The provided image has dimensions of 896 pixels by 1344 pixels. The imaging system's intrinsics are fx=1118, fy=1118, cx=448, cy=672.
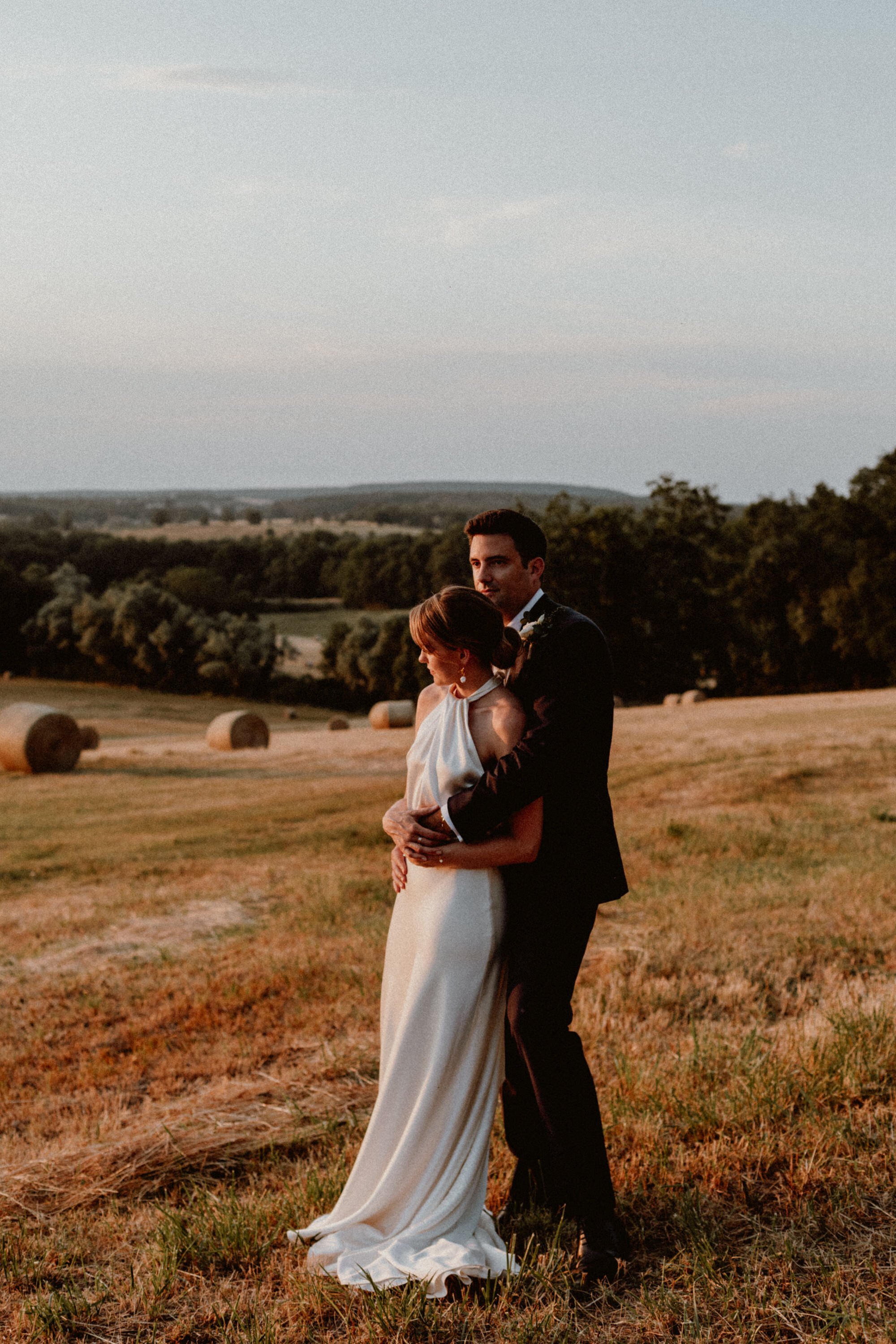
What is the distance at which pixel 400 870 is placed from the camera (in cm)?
379

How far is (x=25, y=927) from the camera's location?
988 cm

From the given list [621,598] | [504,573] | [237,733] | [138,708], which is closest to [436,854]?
[504,573]

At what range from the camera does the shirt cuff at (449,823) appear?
3.56 metres

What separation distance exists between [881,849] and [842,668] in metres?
44.8

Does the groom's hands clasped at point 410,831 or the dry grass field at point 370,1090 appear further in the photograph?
the groom's hands clasped at point 410,831

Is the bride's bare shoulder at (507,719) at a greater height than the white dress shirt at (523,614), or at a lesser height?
lesser

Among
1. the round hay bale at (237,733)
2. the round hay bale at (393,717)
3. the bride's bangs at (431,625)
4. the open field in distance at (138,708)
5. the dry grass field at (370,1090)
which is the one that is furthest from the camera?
the open field in distance at (138,708)

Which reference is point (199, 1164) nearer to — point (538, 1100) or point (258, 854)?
point (538, 1100)

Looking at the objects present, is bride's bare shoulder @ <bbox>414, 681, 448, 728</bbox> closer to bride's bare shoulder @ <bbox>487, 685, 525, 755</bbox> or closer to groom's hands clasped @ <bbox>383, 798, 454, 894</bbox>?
bride's bare shoulder @ <bbox>487, 685, 525, 755</bbox>

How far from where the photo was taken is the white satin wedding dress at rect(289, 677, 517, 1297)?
362 cm

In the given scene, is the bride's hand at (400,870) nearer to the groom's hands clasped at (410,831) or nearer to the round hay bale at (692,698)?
the groom's hands clasped at (410,831)

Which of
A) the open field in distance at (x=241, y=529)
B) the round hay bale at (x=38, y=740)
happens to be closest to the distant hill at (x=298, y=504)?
the open field in distance at (x=241, y=529)

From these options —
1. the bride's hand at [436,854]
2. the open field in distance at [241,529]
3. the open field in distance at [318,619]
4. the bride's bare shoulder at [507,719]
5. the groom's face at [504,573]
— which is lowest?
the bride's hand at [436,854]

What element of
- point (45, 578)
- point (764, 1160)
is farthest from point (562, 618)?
point (45, 578)
